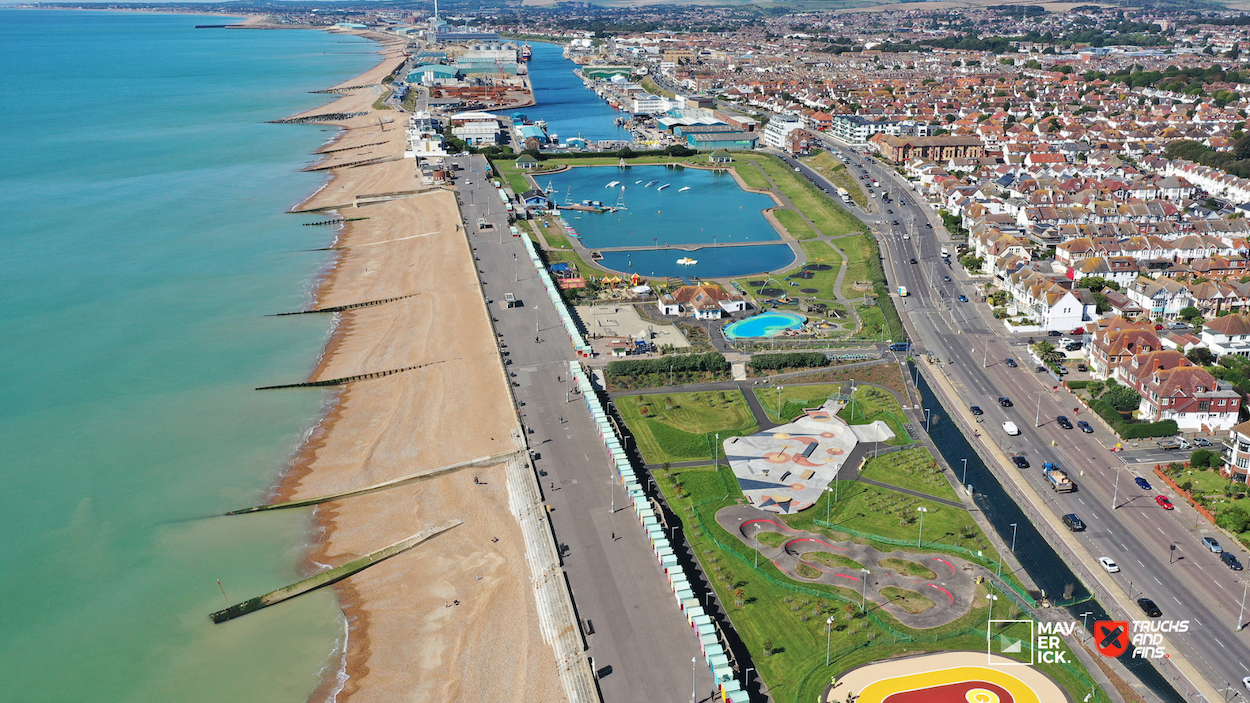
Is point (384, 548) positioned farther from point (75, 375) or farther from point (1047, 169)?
point (1047, 169)

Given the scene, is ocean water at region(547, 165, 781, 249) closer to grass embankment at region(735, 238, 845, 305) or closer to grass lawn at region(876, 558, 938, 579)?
grass embankment at region(735, 238, 845, 305)

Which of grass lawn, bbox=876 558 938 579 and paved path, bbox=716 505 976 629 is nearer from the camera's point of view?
paved path, bbox=716 505 976 629

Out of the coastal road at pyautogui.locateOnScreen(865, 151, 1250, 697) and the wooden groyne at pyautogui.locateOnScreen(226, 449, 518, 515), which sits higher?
the coastal road at pyautogui.locateOnScreen(865, 151, 1250, 697)

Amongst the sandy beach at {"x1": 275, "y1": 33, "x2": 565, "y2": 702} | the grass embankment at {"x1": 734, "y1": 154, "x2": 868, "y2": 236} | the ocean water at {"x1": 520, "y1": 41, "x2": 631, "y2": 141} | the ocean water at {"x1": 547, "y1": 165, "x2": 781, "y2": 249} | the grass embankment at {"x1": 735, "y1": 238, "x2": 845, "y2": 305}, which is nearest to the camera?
the sandy beach at {"x1": 275, "y1": 33, "x2": 565, "y2": 702}

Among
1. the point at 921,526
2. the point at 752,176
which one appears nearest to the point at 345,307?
the point at 921,526

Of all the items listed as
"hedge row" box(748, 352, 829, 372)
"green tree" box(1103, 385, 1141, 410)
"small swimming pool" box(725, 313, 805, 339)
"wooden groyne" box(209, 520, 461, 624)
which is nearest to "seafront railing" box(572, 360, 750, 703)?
"wooden groyne" box(209, 520, 461, 624)

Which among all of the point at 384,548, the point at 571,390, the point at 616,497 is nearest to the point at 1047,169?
the point at 571,390
